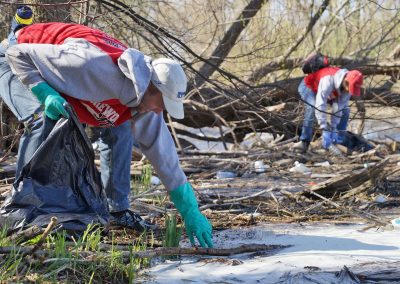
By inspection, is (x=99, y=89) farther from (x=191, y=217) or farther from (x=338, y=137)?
(x=338, y=137)

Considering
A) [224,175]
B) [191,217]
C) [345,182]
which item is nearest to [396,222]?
[345,182]

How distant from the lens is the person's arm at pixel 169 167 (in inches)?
163

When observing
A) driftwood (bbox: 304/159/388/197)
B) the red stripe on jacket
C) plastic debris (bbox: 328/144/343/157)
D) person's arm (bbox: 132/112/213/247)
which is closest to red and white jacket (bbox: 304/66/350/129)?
plastic debris (bbox: 328/144/343/157)

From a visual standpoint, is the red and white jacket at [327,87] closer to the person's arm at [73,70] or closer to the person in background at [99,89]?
the person in background at [99,89]

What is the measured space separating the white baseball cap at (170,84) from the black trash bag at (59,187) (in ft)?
1.65

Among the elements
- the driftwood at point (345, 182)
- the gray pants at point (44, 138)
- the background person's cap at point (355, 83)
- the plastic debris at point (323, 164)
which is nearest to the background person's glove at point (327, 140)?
the background person's cap at point (355, 83)

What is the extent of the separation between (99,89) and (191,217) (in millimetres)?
901

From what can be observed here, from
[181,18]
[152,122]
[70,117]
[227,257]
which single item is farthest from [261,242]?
[181,18]

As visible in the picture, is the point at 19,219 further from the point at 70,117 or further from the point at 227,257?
the point at 227,257

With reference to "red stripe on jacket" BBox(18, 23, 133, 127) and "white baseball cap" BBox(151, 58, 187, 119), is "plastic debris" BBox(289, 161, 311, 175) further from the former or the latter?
"white baseball cap" BBox(151, 58, 187, 119)

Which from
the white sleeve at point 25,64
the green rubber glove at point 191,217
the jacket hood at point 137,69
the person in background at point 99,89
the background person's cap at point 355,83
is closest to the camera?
the jacket hood at point 137,69

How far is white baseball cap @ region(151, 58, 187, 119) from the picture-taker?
12.1 feet

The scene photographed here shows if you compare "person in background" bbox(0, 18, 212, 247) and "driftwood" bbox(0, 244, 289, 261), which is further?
"person in background" bbox(0, 18, 212, 247)

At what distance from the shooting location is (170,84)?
367 centimetres
